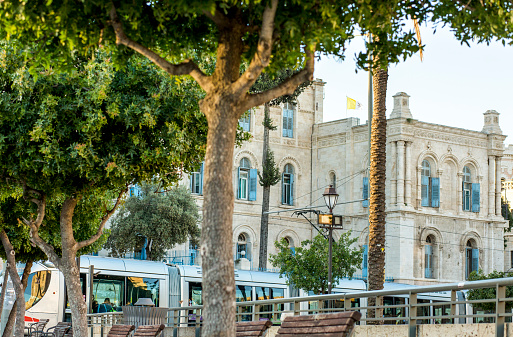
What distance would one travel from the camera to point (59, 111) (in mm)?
13734

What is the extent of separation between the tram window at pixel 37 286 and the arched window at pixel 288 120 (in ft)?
81.7

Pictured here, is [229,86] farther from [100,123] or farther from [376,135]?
[376,135]

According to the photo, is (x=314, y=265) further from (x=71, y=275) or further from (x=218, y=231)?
(x=218, y=231)

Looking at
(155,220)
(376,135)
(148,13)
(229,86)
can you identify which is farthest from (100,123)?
(155,220)

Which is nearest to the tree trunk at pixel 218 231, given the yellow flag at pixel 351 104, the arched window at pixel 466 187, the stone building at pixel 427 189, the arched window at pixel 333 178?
the stone building at pixel 427 189

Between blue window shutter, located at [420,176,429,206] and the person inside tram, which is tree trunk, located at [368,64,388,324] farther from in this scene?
blue window shutter, located at [420,176,429,206]

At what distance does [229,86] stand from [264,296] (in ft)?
82.7

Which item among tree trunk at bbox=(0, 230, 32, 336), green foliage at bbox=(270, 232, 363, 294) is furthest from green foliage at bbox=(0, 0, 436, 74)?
green foliage at bbox=(270, 232, 363, 294)

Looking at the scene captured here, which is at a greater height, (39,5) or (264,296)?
(39,5)

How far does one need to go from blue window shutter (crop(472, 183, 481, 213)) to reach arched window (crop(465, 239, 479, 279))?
2.10 metres

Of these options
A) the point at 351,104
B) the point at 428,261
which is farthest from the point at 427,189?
the point at 351,104

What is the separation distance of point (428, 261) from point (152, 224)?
16843 millimetres

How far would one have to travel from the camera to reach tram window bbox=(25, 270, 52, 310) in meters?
28.3

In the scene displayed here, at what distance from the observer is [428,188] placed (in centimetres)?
4831
